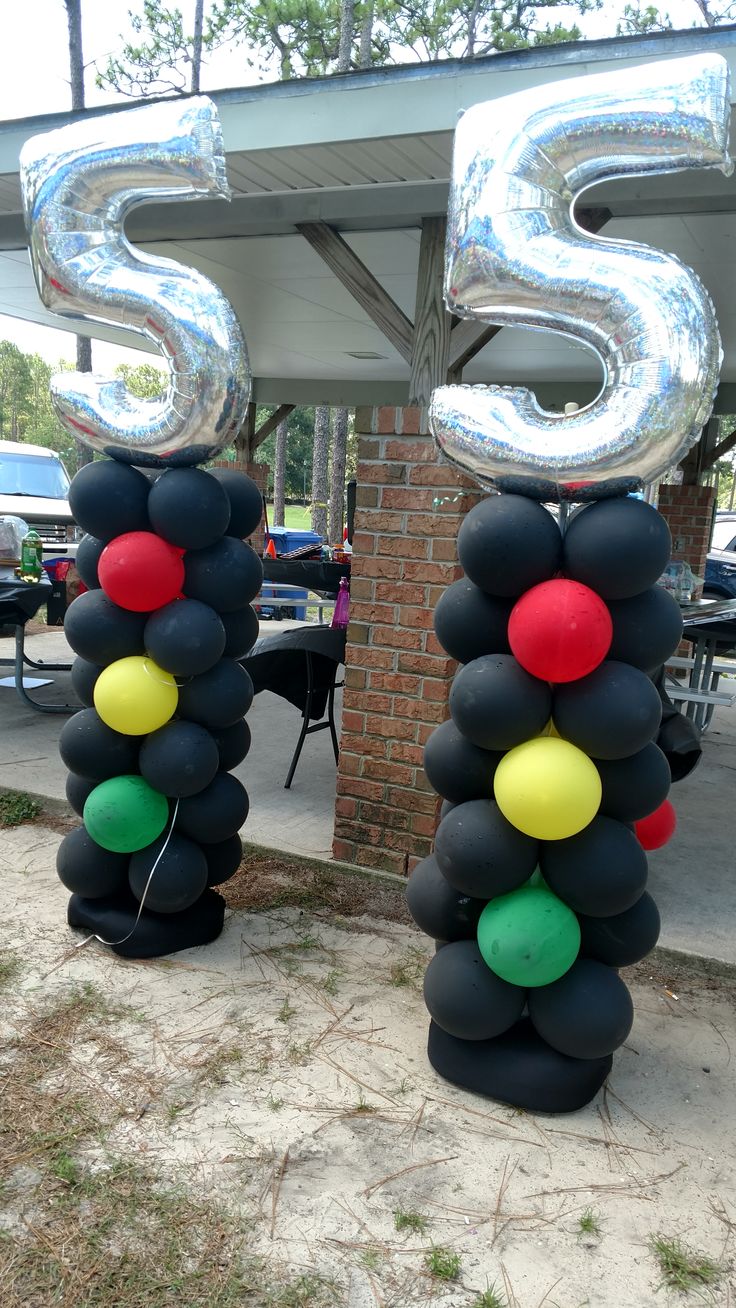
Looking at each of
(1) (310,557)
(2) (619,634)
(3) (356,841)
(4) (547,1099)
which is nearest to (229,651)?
(3) (356,841)

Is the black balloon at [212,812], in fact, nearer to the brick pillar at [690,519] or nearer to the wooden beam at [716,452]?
the brick pillar at [690,519]

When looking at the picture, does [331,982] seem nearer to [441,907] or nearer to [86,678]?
[441,907]

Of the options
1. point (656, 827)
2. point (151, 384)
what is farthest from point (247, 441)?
point (151, 384)

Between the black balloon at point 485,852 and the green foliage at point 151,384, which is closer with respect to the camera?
the black balloon at point 485,852

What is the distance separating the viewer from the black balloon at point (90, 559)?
9.75ft

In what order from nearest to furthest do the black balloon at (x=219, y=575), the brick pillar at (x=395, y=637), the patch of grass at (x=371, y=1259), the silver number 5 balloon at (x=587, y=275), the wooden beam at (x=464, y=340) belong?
the patch of grass at (x=371, y=1259) → the silver number 5 balloon at (x=587, y=275) → the black balloon at (x=219, y=575) → the brick pillar at (x=395, y=637) → the wooden beam at (x=464, y=340)

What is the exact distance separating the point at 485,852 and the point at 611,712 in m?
0.46

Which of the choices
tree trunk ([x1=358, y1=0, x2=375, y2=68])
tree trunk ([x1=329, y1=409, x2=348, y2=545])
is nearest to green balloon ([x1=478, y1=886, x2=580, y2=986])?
tree trunk ([x1=329, y1=409, x2=348, y2=545])

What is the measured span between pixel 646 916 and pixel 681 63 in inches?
80.6

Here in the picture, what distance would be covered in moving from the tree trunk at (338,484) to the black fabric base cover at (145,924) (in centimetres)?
1759

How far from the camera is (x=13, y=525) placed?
7355mm

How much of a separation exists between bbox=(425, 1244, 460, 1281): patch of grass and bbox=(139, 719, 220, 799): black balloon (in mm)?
1472

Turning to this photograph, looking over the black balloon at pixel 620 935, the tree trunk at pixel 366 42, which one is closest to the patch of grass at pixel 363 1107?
the black balloon at pixel 620 935

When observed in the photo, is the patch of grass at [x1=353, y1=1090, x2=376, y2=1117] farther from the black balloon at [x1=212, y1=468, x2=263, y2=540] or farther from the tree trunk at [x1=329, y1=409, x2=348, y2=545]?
the tree trunk at [x1=329, y1=409, x2=348, y2=545]
